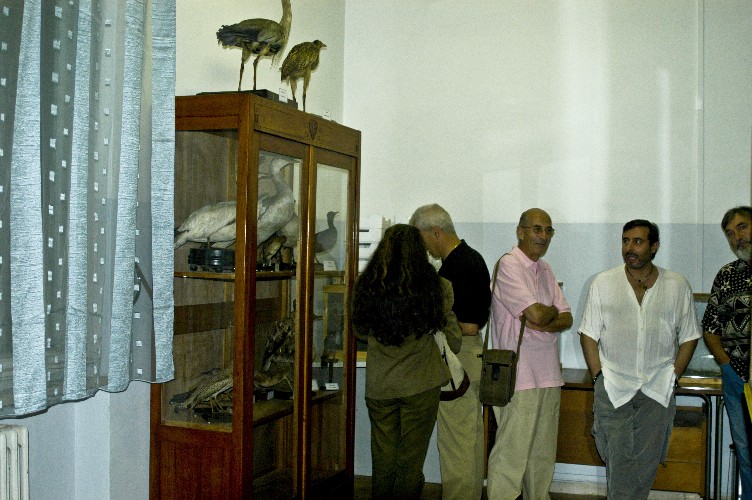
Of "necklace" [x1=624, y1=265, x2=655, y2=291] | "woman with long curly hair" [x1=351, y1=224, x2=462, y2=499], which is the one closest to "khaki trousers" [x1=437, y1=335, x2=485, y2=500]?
"woman with long curly hair" [x1=351, y1=224, x2=462, y2=499]

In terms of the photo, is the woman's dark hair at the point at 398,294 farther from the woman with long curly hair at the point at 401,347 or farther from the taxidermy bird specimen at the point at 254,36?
the taxidermy bird specimen at the point at 254,36

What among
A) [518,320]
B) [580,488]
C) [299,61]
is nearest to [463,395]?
[518,320]

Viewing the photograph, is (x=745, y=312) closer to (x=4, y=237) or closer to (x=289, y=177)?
(x=289, y=177)

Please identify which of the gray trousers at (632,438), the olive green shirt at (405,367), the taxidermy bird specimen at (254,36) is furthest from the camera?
the gray trousers at (632,438)

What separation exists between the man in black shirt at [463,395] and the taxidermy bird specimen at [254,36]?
1281mm

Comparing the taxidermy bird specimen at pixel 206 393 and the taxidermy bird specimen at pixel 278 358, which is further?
the taxidermy bird specimen at pixel 278 358

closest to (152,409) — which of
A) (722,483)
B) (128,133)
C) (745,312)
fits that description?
(128,133)

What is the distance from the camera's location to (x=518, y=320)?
422 cm

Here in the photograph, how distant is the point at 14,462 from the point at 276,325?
1.34 metres

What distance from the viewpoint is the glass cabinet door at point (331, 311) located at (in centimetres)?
402

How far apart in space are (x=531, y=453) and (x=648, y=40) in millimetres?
2713

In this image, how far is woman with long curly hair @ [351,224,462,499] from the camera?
11.9ft

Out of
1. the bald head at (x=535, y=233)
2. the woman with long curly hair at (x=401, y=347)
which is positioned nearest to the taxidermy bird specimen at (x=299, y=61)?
the woman with long curly hair at (x=401, y=347)

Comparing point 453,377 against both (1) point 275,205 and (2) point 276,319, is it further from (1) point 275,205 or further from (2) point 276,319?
(1) point 275,205
